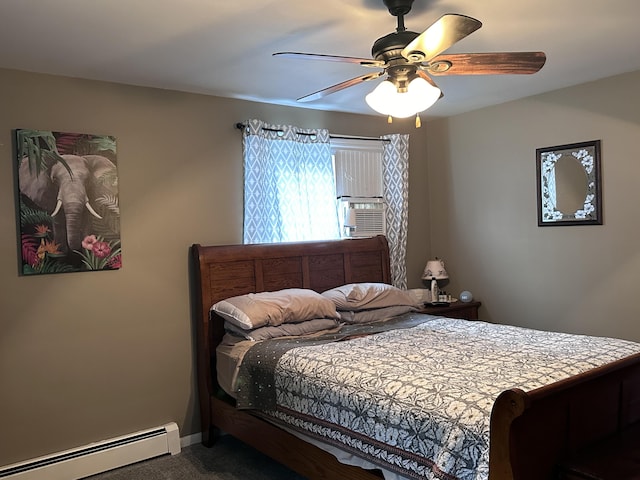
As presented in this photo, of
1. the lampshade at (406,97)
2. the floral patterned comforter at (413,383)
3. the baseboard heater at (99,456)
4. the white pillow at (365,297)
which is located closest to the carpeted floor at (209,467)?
the baseboard heater at (99,456)

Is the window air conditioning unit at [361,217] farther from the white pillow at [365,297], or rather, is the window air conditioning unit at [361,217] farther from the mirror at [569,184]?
the mirror at [569,184]

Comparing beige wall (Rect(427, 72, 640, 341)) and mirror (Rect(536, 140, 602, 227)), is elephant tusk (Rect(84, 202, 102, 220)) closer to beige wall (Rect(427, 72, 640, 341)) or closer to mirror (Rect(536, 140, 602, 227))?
beige wall (Rect(427, 72, 640, 341))

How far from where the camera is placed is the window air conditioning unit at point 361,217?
4512mm

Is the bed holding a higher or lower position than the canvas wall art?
Result: lower

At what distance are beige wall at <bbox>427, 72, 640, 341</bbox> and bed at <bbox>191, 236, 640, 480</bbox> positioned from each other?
0.86 m

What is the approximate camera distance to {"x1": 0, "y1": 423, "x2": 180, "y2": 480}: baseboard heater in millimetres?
3078

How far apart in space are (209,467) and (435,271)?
2.49 m

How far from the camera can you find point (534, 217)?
14.0 ft

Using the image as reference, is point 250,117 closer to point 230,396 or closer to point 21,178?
point 21,178

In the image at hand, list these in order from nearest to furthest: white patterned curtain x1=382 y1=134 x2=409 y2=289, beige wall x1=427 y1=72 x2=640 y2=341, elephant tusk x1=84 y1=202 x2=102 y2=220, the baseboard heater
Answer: the baseboard heater → elephant tusk x1=84 y1=202 x2=102 y2=220 → beige wall x1=427 y1=72 x2=640 y2=341 → white patterned curtain x1=382 y1=134 x2=409 y2=289

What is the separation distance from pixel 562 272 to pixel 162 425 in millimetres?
3072

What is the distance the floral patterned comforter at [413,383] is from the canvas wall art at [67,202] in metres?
1.18

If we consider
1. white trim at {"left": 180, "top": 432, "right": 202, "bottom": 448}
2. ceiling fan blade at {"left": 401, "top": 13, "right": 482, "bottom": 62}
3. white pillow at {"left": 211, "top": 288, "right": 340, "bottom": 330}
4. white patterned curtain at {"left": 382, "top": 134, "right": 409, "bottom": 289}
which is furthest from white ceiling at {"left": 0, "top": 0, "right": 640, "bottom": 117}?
white trim at {"left": 180, "top": 432, "right": 202, "bottom": 448}

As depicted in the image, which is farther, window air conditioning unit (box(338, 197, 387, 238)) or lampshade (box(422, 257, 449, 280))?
lampshade (box(422, 257, 449, 280))
